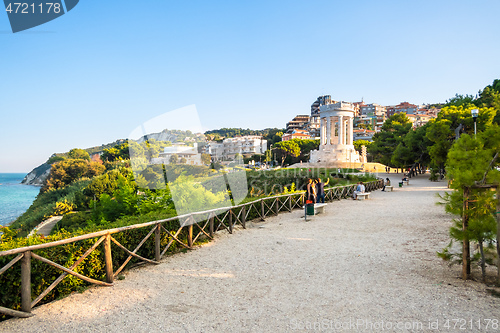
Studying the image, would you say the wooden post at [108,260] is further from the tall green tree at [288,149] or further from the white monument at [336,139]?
the tall green tree at [288,149]

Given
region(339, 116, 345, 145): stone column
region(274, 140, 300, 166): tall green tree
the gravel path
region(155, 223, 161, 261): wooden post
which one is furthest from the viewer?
region(274, 140, 300, 166): tall green tree

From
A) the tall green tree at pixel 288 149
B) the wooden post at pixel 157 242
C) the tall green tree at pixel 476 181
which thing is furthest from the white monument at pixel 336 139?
the wooden post at pixel 157 242

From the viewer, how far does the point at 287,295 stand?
4902 millimetres

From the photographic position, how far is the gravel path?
3.97m

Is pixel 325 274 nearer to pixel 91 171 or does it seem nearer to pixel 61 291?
pixel 61 291

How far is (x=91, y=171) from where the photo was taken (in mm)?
54719

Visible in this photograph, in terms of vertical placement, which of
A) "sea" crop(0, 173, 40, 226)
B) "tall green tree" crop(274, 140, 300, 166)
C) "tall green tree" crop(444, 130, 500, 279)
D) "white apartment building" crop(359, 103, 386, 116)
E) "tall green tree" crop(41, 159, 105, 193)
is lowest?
"sea" crop(0, 173, 40, 226)

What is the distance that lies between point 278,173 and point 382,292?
70.2 feet

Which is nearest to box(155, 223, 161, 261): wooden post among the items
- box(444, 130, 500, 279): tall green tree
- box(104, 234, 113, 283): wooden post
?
box(104, 234, 113, 283): wooden post

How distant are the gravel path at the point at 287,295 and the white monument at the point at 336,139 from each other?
4527 cm

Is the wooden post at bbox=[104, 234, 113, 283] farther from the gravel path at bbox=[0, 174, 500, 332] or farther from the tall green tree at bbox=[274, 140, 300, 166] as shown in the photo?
the tall green tree at bbox=[274, 140, 300, 166]

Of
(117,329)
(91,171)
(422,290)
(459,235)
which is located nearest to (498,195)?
(459,235)

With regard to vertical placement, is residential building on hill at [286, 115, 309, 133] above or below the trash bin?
above

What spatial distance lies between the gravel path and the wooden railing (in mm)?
251
